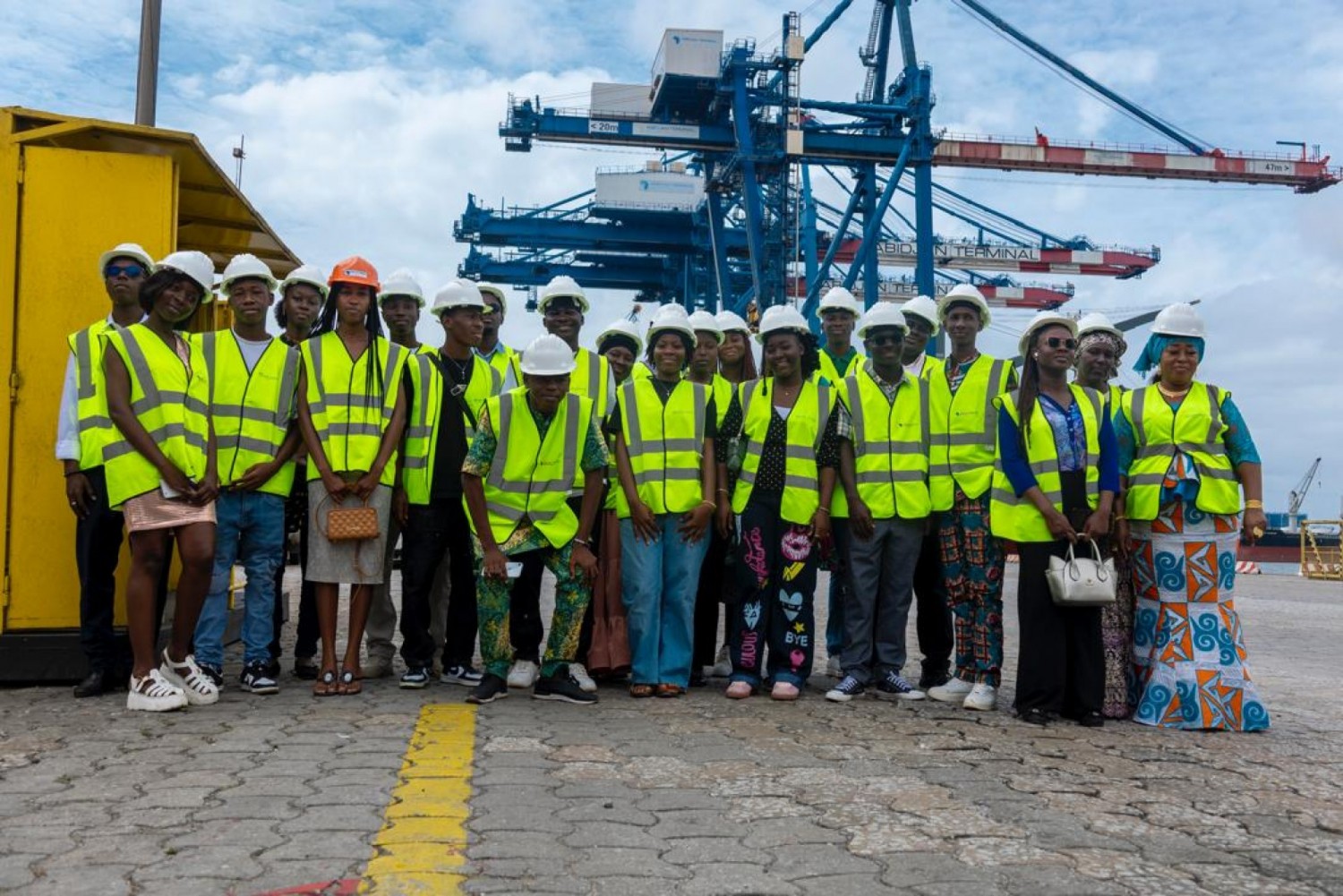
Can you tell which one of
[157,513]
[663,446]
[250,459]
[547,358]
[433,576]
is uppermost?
[547,358]

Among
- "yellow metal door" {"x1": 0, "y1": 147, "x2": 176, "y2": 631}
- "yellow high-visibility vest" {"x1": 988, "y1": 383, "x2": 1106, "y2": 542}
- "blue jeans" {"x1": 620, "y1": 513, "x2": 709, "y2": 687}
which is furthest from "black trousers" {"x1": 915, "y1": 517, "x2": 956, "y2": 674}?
"yellow metal door" {"x1": 0, "y1": 147, "x2": 176, "y2": 631}

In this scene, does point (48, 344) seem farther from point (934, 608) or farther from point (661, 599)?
point (934, 608)

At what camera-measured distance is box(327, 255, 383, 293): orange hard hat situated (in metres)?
5.26

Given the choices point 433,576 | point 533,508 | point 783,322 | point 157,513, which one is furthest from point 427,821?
point 783,322

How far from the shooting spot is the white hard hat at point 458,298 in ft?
18.4

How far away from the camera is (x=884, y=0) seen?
109 feet

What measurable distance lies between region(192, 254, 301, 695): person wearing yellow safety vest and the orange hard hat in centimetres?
33

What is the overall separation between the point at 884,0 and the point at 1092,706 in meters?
31.6

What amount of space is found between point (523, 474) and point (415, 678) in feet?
3.41

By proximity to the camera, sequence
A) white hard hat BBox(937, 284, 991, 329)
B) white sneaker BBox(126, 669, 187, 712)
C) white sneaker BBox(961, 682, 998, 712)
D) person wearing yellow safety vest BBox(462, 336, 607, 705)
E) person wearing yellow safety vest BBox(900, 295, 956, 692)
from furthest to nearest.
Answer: person wearing yellow safety vest BBox(900, 295, 956, 692) → white hard hat BBox(937, 284, 991, 329) → white sneaker BBox(961, 682, 998, 712) → person wearing yellow safety vest BBox(462, 336, 607, 705) → white sneaker BBox(126, 669, 187, 712)

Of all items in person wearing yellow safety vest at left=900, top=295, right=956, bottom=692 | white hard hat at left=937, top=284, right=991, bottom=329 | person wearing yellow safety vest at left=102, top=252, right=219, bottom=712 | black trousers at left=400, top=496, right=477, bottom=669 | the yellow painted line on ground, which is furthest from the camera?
person wearing yellow safety vest at left=900, top=295, right=956, bottom=692

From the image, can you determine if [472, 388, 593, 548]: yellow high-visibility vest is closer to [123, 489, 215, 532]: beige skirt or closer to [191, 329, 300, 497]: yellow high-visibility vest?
[191, 329, 300, 497]: yellow high-visibility vest

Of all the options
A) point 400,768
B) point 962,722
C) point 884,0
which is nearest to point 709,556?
point 962,722

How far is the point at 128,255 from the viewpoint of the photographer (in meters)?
5.18
